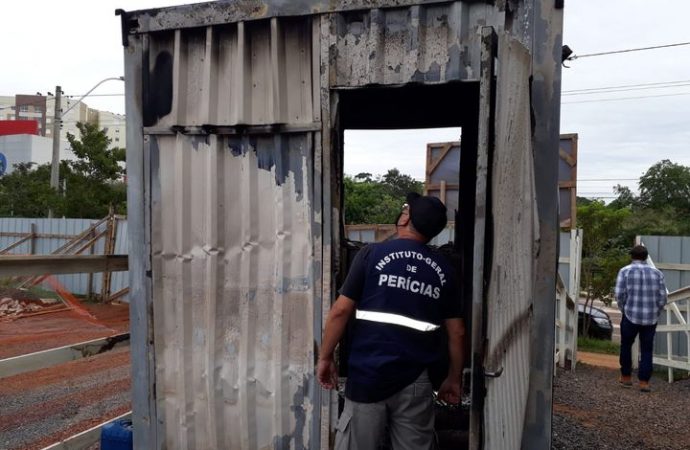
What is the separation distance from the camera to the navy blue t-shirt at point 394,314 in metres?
2.77

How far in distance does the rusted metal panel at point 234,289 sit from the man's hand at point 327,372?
0.38 metres

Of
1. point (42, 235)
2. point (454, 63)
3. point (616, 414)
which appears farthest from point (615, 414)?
point (42, 235)

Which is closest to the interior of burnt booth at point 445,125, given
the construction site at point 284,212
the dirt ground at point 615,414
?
the construction site at point 284,212

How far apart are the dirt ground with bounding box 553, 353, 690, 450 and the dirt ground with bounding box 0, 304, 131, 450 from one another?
4.25m

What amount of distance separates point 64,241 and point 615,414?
14.0 m

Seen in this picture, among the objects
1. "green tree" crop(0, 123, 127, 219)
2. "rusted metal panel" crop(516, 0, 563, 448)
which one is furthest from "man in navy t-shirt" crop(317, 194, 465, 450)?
"green tree" crop(0, 123, 127, 219)

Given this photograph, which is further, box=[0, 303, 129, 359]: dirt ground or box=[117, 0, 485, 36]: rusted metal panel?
box=[0, 303, 129, 359]: dirt ground

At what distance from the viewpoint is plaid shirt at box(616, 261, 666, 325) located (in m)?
7.30

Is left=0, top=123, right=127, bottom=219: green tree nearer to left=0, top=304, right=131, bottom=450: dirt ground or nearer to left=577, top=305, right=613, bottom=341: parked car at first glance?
left=0, top=304, right=131, bottom=450: dirt ground

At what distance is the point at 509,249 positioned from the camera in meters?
2.70

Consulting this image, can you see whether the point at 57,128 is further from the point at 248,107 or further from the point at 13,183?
the point at 248,107

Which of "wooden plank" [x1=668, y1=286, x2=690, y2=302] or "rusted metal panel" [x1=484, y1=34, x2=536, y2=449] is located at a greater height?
"rusted metal panel" [x1=484, y1=34, x2=536, y2=449]

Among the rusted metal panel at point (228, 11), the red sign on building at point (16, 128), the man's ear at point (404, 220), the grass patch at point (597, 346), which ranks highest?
the red sign on building at point (16, 128)

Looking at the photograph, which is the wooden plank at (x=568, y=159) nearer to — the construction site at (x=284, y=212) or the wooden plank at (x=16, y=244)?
the construction site at (x=284, y=212)
